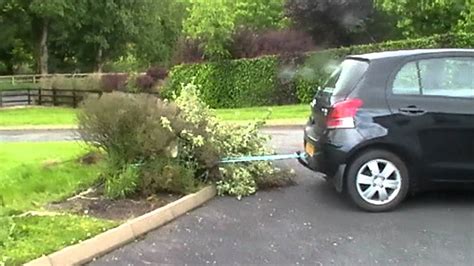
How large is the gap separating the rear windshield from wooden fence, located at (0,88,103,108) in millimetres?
25997

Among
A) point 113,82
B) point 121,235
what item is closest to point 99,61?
point 113,82

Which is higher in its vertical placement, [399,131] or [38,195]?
[399,131]

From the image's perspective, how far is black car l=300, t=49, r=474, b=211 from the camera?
274 inches

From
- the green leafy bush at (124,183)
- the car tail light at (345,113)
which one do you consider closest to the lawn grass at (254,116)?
the green leafy bush at (124,183)

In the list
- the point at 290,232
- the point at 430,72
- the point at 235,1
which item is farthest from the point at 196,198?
the point at 235,1

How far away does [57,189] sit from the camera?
7.81m

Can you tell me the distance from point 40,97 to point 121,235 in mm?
30685

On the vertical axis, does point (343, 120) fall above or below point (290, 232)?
above

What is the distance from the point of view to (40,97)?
3519 cm

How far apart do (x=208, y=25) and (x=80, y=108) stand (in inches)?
740

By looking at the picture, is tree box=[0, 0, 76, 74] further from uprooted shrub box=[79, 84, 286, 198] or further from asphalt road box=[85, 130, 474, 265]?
asphalt road box=[85, 130, 474, 265]

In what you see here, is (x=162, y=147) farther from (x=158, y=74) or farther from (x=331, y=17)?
(x=331, y=17)

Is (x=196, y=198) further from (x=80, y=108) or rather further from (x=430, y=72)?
(x=430, y=72)

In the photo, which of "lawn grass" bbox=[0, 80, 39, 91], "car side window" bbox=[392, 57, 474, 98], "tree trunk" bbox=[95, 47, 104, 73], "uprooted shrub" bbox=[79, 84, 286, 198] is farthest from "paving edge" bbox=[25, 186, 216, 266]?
"tree trunk" bbox=[95, 47, 104, 73]
